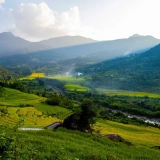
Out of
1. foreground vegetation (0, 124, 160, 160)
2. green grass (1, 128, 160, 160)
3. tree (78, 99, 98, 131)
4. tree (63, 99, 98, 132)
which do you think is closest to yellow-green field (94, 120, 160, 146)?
tree (78, 99, 98, 131)

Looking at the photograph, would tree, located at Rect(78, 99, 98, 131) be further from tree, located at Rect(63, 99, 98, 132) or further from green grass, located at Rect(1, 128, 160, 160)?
green grass, located at Rect(1, 128, 160, 160)

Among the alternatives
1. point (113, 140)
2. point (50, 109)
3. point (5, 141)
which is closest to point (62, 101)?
point (50, 109)

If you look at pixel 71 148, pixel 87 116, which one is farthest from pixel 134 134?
pixel 71 148

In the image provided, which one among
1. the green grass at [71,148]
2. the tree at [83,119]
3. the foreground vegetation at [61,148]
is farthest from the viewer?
the tree at [83,119]

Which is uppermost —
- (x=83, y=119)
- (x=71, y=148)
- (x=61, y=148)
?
(x=61, y=148)

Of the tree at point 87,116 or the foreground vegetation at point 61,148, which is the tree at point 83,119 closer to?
the tree at point 87,116

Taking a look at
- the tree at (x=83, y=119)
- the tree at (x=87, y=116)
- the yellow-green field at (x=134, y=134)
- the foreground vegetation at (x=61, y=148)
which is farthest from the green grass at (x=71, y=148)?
the yellow-green field at (x=134, y=134)

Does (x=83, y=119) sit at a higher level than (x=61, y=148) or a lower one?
lower

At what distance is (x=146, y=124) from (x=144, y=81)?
11637 cm

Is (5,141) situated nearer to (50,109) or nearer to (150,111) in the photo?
(50,109)

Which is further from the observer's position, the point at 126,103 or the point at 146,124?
the point at 126,103

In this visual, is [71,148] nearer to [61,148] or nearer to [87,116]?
[61,148]

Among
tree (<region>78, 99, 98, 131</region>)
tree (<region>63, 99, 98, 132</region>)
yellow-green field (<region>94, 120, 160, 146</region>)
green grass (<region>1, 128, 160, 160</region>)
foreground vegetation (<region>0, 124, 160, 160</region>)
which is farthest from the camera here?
yellow-green field (<region>94, 120, 160, 146</region>)

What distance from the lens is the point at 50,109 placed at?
269 feet
